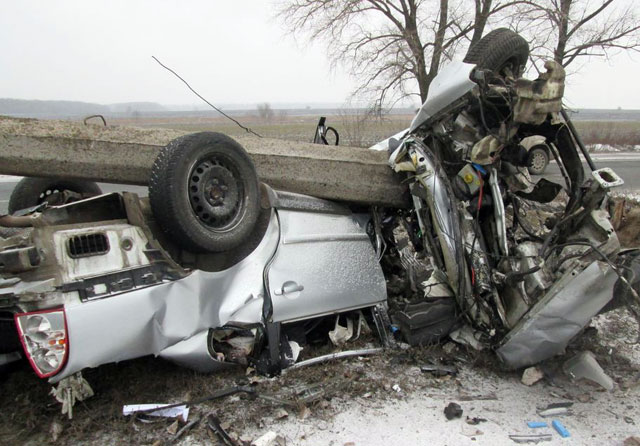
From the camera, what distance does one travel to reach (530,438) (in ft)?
8.22

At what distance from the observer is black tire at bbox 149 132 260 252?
108 inches

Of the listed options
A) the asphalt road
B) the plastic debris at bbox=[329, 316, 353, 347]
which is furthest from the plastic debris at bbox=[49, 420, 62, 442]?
the asphalt road

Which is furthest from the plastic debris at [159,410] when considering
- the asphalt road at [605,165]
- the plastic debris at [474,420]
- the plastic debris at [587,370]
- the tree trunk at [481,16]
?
the tree trunk at [481,16]

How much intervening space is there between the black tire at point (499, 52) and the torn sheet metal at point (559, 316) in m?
1.74

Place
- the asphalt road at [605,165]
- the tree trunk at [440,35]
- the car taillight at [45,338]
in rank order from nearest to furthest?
1. the car taillight at [45,338]
2. the asphalt road at [605,165]
3. the tree trunk at [440,35]

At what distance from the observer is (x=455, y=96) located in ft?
11.3

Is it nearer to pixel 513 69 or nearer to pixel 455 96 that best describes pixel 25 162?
pixel 455 96

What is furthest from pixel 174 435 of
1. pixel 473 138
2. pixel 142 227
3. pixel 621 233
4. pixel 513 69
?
pixel 513 69

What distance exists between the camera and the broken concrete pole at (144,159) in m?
3.06

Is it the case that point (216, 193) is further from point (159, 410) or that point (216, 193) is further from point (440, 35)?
point (440, 35)

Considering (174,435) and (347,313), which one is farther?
(347,313)

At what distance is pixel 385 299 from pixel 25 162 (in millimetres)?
2639

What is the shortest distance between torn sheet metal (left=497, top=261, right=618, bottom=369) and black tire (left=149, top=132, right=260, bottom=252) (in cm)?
188

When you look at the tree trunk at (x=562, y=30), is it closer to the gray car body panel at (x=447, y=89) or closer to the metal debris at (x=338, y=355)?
the gray car body panel at (x=447, y=89)
